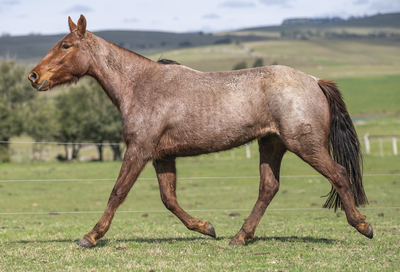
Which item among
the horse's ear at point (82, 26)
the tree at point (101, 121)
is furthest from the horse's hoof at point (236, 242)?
the tree at point (101, 121)

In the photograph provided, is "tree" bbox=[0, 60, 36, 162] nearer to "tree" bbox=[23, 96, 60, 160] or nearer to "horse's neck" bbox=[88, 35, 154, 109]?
"tree" bbox=[23, 96, 60, 160]

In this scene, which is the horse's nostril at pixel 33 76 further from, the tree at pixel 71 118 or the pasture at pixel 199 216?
the tree at pixel 71 118

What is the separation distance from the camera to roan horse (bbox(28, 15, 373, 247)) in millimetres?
5676

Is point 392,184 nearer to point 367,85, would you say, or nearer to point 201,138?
point 201,138

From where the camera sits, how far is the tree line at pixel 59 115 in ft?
143

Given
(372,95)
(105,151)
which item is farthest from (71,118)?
(372,95)

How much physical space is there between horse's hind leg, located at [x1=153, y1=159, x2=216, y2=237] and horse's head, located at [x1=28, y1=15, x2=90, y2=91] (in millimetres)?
1754

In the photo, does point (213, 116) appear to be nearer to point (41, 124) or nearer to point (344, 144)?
point (344, 144)

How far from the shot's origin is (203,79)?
6000mm

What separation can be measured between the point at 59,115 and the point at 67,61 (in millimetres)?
43457

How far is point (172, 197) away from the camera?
6262 mm

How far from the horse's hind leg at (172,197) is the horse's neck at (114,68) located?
1.11 meters

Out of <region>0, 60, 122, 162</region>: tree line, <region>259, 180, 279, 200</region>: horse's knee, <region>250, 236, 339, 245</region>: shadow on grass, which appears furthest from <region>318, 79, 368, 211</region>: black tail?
<region>0, 60, 122, 162</region>: tree line

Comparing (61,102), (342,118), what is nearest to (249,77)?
(342,118)
